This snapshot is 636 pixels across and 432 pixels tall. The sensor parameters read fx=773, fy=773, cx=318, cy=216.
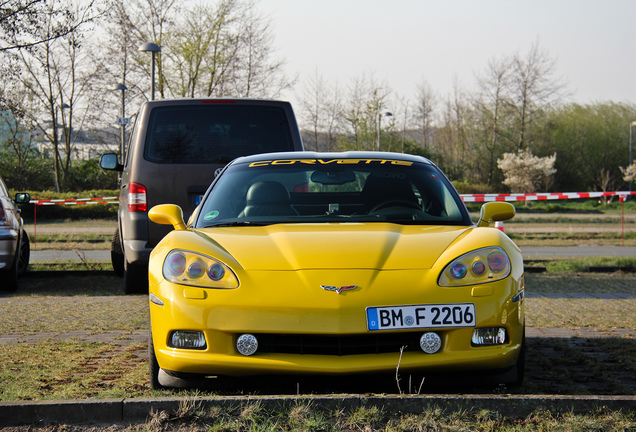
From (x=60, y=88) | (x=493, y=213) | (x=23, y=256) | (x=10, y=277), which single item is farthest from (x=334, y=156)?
(x=60, y=88)

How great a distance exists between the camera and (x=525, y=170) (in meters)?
50.3

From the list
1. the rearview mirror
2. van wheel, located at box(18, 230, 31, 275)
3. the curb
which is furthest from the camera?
van wheel, located at box(18, 230, 31, 275)

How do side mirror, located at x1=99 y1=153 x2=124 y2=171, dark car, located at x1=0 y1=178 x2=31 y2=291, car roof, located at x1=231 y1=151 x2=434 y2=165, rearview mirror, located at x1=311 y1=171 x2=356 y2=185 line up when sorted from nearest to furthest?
rearview mirror, located at x1=311 y1=171 x2=356 y2=185, car roof, located at x1=231 y1=151 x2=434 y2=165, dark car, located at x1=0 y1=178 x2=31 y2=291, side mirror, located at x1=99 y1=153 x2=124 y2=171

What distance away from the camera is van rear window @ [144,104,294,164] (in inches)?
327

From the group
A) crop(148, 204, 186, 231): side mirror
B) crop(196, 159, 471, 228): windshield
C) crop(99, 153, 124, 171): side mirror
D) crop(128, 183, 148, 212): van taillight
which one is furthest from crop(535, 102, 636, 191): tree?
crop(148, 204, 186, 231): side mirror

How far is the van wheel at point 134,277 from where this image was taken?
862cm

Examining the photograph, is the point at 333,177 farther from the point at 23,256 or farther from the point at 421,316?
the point at 23,256

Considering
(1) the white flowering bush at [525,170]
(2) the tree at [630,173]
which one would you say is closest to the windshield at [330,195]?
(1) the white flowering bush at [525,170]

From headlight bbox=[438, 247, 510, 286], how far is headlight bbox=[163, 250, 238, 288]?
1044 mm

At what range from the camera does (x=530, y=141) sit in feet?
181

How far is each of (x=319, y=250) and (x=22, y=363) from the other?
7.46 feet

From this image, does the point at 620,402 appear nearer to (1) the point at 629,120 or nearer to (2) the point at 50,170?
(2) the point at 50,170

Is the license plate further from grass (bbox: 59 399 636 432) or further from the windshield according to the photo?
the windshield

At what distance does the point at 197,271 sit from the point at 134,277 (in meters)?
5.09
